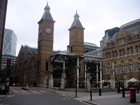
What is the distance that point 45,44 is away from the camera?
191 feet

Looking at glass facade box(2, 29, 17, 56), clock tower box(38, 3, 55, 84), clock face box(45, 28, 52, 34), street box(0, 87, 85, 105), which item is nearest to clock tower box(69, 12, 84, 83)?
clock tower box(38, 3, 55, 84)

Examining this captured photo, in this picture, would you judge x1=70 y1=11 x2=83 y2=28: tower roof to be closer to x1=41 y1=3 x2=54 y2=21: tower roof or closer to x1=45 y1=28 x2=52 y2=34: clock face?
x1=41 y1=3 x2=54 y2=21: tower roof

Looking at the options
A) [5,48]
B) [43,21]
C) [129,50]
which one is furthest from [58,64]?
[5,48]

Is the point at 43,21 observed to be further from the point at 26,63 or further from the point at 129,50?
the point at 129,50

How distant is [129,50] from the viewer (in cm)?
5269

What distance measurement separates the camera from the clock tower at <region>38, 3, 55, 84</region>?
56.7 m

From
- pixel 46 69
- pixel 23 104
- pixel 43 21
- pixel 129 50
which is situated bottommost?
pixel 23 104

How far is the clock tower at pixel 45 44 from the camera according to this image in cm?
Result: 5667

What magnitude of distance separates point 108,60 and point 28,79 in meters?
30.6

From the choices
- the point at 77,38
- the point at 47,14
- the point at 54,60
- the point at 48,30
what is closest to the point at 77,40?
the point at 77,38

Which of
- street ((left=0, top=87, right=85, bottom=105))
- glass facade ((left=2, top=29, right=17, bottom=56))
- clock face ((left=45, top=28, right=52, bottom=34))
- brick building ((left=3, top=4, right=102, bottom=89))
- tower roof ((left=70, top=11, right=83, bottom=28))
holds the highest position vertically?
glass facade ((left=2, top=29, right=17, bottom=56))

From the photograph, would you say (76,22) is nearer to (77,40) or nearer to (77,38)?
(77,38)

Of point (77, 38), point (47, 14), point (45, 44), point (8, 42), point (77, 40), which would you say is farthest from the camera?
point (8, 42)

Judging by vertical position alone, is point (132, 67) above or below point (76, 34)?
below
